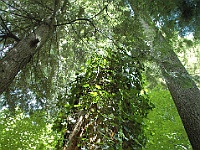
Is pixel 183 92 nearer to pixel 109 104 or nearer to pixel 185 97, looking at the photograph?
pixel 185 97

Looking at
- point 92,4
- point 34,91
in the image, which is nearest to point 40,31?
point 34,91

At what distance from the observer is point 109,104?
2.11m

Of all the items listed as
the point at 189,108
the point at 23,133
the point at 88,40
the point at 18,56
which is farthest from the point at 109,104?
the point at 23,133

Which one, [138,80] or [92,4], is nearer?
[138,80]

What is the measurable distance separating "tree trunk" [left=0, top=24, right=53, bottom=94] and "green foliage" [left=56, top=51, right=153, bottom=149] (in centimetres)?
120

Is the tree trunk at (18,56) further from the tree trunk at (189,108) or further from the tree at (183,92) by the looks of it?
the tree trunk at (189,108)

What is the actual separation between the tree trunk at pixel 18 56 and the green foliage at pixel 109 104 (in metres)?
1.20

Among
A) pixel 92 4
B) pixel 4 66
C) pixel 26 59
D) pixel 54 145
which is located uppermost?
pixel 92 4

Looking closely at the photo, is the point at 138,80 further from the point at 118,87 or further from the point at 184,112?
the point at 184,112

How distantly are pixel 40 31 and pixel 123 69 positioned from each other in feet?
7.08

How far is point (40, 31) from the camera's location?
4031 mm

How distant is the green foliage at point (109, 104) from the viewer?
193 cm

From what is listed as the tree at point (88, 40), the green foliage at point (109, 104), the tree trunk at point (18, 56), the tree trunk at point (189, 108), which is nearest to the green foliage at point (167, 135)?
the tree trunk at point (189, 108)

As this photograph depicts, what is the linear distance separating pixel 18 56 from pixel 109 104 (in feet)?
6.29
